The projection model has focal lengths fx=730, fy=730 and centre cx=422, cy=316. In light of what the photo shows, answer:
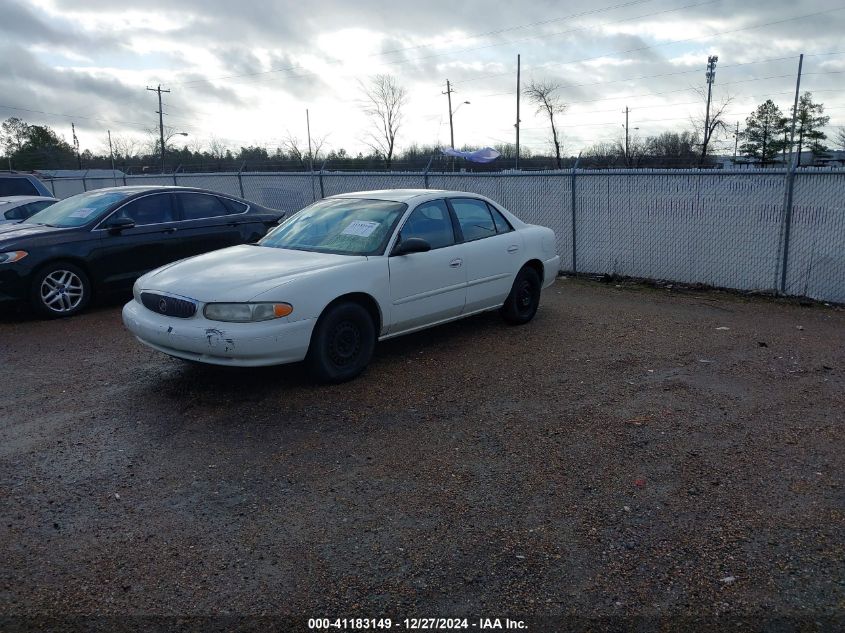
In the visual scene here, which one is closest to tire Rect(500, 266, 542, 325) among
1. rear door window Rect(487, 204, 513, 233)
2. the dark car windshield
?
rear door window Rect(487, 204, 513, 233)

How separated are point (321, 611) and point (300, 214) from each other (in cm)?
491

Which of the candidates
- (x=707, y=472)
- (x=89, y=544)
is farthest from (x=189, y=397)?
(x=707, y=472)

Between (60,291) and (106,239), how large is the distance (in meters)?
0.84

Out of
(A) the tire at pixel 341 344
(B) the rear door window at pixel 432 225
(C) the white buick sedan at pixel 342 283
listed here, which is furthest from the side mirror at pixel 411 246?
(A) the tire at pixel 341 344

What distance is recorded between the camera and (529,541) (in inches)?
141

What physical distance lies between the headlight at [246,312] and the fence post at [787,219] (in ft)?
23.1

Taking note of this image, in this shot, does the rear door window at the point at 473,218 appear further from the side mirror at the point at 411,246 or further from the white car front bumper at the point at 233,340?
the white car front bumper at the point at 233,340

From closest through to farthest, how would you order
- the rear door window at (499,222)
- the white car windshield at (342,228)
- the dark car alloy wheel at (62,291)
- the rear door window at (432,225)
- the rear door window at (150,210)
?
the white car windshield at (342,228) < the rear door window at (432,225) < the rear door window at (499,222) < the dark car alloy wheel at (62,291) < the rear door window at (150,210)

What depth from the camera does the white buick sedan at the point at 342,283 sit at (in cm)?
Result: 541

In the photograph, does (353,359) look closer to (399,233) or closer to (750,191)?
(399,233)

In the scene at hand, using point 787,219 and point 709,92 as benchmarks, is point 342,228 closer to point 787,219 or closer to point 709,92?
point 787,219

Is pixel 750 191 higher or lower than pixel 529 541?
higher

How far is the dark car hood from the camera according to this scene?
8523mm

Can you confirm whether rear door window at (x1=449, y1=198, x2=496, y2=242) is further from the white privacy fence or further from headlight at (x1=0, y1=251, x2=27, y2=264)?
headlight at (x1=0, y1=251, x2=27, y2=264)
